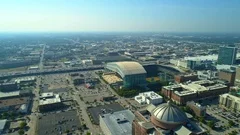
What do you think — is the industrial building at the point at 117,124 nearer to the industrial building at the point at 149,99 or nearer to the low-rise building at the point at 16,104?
the industrial building at the point at 149,99

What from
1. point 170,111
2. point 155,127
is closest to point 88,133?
point 155,127

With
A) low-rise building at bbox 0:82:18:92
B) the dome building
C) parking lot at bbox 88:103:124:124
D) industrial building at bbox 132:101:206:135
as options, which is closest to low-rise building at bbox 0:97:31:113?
low-rise building at bbox 0:82:18:92

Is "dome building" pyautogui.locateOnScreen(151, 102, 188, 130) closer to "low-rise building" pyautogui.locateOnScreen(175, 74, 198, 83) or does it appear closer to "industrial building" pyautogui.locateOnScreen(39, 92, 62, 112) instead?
"industrial building" pyautogui.locateOnScreen(39, 92, 62, 112)

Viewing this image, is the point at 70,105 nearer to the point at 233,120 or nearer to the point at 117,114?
the point at 117,114

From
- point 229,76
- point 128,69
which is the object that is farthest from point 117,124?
point 229,76

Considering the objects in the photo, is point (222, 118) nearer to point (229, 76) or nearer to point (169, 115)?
point (169, 115)

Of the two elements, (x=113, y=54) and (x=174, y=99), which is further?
(x=113, y=54)
